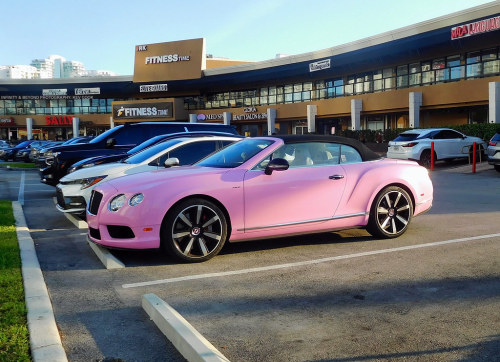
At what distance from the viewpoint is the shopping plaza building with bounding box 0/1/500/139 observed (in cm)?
3150

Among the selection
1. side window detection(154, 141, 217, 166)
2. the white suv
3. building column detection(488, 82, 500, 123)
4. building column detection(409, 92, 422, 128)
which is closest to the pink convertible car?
side window detection(154, 141, 217, 166)

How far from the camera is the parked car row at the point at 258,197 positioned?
19.2 ft

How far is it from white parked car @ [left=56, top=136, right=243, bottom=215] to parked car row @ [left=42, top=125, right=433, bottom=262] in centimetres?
152

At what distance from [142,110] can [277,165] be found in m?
57.6

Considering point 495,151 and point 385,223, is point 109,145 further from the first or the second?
point 495,151

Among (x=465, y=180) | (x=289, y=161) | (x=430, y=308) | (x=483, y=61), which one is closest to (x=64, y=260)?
(x=289, y=161)

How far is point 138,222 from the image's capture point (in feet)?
18.9

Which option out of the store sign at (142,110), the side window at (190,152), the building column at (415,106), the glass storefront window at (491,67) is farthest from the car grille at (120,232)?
the store sign at (142,110)

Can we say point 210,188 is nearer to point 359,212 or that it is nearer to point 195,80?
point 359,212

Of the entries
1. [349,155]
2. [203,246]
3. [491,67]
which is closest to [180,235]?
[203,246]

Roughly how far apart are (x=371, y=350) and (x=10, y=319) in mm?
2821

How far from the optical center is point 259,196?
629cm

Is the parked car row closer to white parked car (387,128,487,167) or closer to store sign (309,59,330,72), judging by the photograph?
white parked car (387,128,487,167)

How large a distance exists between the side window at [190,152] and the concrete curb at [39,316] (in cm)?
362
